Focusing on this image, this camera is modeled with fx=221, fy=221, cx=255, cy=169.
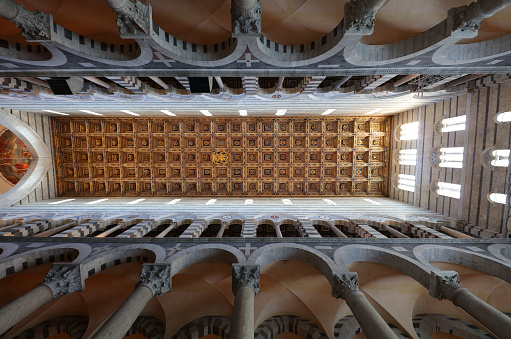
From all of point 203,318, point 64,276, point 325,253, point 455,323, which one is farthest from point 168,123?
point 455,323

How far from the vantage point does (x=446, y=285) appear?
8.22 m

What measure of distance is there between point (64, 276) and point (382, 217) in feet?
55.6

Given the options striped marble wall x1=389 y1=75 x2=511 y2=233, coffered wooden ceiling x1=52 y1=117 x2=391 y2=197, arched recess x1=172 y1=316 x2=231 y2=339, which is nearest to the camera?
arched recess x1=172 y1=316 x2=231 y2=339

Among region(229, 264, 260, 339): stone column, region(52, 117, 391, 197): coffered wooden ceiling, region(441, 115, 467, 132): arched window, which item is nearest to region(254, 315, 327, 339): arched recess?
region(229, 264, 260, 339): stone column

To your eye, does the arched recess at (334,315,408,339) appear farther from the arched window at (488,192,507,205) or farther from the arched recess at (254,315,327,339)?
the arched window at (488,192,507,205)

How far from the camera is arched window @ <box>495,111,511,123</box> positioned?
1104 cm

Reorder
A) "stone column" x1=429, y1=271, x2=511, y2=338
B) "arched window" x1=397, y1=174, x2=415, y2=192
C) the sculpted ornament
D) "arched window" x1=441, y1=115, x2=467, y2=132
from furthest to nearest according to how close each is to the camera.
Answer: "arched window" x1=397, y1=174, x2=415, y2=192
"arched window" x1=441, y1=115, x2=467, y2=132
the sculpted ornament
"stone column" x1=429, y1=271, x2=511, y2=338

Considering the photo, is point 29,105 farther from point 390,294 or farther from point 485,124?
point 485,124

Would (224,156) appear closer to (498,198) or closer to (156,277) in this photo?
(156,277)

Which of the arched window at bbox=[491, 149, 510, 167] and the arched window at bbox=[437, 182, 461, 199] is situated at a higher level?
the arched window at bbox=[491, 149, 510, 167]

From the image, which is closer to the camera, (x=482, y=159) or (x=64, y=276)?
(x=64, y=276)

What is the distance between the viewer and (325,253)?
32.7 feet

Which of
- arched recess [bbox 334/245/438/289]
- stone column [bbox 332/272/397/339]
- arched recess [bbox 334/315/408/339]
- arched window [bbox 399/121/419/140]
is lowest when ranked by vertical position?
arched recess [bbox 334/315/408/339]

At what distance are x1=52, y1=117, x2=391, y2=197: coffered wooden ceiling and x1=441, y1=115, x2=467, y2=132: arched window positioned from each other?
5.32 m
